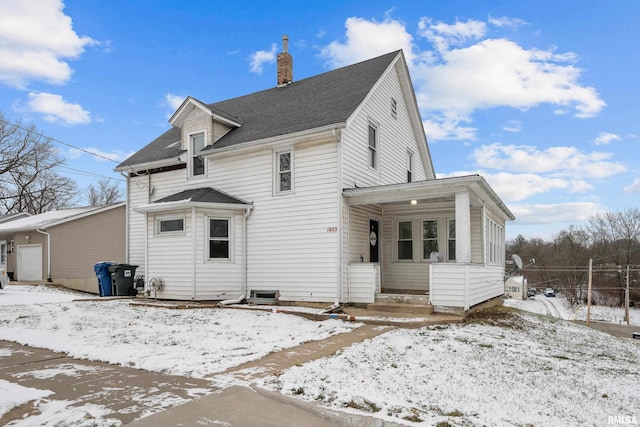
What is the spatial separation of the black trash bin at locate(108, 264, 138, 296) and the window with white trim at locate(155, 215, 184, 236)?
2.38 m

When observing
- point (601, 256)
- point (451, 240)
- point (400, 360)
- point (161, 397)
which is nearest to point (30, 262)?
point (451, 240)

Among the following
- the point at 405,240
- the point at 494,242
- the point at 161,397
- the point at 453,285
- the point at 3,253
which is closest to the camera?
the point at 161,397

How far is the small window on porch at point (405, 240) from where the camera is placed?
42.3 feet

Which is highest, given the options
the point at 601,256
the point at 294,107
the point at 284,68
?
the point at 284,68

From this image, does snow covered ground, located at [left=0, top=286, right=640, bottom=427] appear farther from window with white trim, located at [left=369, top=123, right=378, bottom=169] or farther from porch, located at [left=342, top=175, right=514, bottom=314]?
window with white trim, located at [left=369, top=123, right=378, bottom=169]

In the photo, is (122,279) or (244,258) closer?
(244,258)

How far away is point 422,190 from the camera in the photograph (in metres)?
10.0

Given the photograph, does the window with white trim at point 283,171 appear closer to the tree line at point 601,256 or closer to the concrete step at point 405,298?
the concrete step at point 405,298

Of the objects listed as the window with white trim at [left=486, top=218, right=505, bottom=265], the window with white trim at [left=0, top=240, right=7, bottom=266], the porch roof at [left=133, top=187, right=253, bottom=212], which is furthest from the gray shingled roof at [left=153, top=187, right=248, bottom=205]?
the window with white trim at [left=0, top=240, right=7, bottom=266]

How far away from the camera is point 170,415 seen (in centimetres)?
348

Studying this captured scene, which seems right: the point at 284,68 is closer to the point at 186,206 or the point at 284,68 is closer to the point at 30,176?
the point at 186,206

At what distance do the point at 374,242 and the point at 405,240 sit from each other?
110 centimetres

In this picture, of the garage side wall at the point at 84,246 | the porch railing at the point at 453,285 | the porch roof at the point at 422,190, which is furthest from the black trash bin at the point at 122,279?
the porch railing at the point at 453,285

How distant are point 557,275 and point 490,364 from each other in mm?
64018
